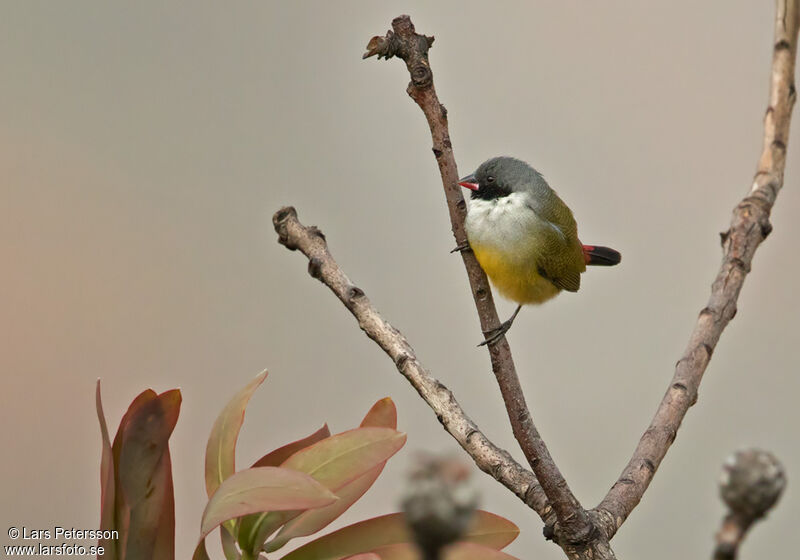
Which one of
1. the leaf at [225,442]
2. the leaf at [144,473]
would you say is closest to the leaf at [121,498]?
the leaf at [144,473]

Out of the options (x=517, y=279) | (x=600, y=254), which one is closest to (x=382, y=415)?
(x=517, y=279)

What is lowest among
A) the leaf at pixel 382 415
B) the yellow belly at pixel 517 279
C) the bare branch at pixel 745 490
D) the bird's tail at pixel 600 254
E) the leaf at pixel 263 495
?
the bare branch at pixel 745 490

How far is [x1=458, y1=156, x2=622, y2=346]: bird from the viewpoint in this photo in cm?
132

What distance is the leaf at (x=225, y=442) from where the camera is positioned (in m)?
0.93

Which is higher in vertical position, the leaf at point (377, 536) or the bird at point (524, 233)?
the bird at point (524, 233)

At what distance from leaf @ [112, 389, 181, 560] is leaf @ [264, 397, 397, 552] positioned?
0.12 meters

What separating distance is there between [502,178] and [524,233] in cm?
10

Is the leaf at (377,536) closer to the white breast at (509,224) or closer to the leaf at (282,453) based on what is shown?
the leaf at (282,453)

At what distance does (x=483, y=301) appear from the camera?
1079 mm

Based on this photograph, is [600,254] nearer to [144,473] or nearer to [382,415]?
[382,415]

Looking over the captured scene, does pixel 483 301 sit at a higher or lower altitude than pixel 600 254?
lower

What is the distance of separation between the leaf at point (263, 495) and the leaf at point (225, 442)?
160mm

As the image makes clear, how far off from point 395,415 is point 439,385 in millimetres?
109

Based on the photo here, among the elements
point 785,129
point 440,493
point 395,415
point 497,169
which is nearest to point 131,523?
point 395,415
